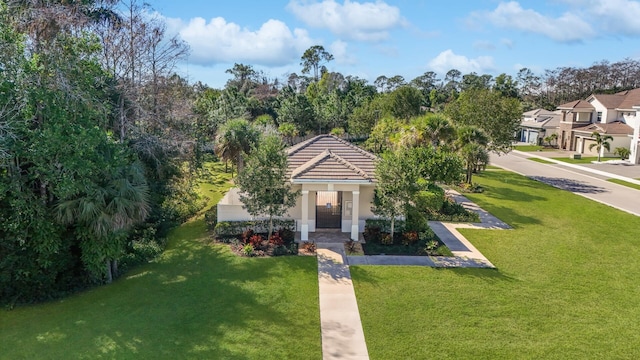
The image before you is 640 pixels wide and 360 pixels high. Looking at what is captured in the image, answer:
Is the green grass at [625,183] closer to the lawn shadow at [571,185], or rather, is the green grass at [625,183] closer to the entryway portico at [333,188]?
the lawn shadow at [571,185]

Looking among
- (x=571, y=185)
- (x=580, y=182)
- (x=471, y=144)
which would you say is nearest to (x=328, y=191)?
(x=471, y=144)

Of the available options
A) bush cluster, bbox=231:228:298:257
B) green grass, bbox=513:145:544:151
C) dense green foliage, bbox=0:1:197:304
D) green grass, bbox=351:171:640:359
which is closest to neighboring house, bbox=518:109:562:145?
green grass, bbox=513:145:544:151

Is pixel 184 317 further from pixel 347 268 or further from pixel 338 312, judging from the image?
pixel 347 268

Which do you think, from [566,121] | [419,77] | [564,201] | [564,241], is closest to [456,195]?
[564,201]

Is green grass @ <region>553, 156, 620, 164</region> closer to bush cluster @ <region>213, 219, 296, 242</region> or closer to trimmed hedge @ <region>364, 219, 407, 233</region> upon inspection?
trimmed hedge @ <region>364, 219, 407, 233</region>

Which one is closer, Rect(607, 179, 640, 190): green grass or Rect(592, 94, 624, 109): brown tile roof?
Rect(607, 179, 640, 190): green grass
